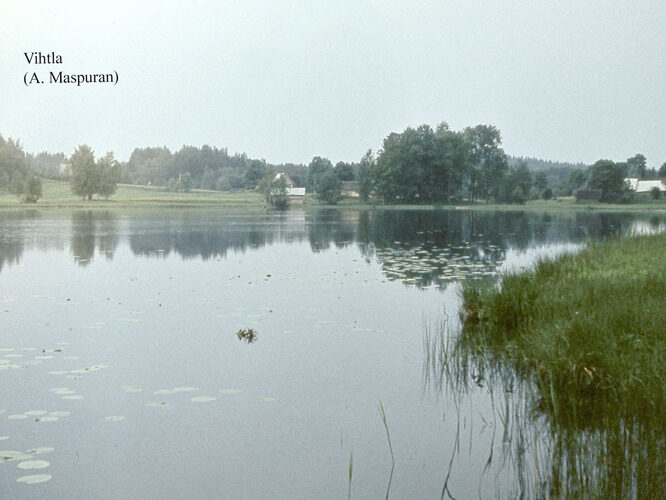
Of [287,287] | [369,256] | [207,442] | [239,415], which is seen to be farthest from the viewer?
[369,256]

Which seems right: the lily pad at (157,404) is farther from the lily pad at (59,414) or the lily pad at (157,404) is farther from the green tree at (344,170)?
the green tree at (344,170)

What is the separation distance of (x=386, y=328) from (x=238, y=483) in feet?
15.6

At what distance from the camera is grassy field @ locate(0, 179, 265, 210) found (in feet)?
210

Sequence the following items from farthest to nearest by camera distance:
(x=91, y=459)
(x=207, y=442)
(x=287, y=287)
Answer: (x=287, y=287)
(x=207, y=442)
(x=91, y=459)

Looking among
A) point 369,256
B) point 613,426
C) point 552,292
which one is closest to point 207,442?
point 613,426

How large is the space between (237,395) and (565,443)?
2777mm

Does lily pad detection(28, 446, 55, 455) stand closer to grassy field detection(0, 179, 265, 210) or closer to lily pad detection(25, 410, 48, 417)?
lily pad detection(25, 410, 48, 417)

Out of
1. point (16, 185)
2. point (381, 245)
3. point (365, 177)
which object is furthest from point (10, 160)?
point (381, 245)

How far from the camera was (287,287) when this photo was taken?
12211 millimetres

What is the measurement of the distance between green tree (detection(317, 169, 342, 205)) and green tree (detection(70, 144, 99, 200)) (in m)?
25.1

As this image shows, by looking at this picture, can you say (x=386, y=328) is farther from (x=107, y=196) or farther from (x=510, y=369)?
(x=107, y=196)

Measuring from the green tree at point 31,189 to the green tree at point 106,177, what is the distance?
828 centimetres

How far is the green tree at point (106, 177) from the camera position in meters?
70.3

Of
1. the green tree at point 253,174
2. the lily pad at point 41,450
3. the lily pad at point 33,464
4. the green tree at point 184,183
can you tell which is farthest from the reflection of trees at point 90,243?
the green tree at point 253,174
